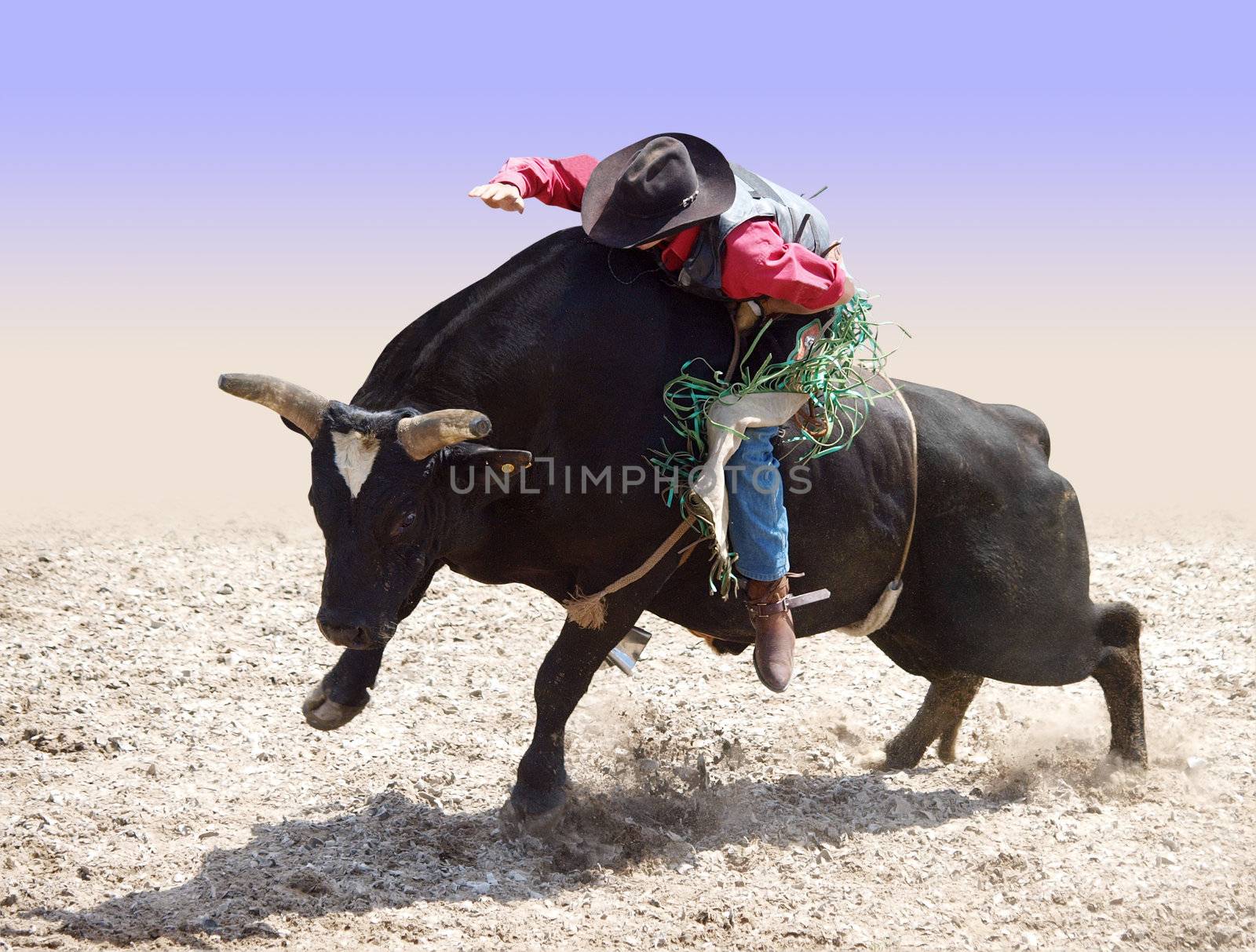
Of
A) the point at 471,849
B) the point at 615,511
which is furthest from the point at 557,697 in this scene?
the point at 615,511

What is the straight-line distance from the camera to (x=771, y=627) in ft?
16.5

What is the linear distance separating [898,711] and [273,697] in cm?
321

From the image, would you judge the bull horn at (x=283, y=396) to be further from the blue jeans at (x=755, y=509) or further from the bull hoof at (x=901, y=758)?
the bull hoof at (x=901, y=758)

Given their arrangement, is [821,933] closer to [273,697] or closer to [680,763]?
[680,763]

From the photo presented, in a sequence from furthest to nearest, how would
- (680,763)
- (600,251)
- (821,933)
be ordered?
(680,763) → (600,251) → (821,933)

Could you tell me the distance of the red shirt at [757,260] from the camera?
4660mm

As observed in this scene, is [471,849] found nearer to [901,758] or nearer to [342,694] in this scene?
[342,694]

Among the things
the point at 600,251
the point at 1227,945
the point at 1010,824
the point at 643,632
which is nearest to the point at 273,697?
the point at 643,632

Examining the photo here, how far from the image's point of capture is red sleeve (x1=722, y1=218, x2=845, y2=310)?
15.3 feet

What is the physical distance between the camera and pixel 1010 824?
5.46 metres

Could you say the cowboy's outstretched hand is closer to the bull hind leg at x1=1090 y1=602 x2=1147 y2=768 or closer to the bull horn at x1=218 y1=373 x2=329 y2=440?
the bull horn at x1=218 y1=373 x2=329 y2=440

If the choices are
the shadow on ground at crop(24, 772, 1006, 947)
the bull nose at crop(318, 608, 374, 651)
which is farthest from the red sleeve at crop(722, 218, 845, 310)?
the shadow on ground at crop(24, 772, 1006, 947)

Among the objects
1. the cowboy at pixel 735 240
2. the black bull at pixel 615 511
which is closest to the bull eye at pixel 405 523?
the black bull at pixel 615 511

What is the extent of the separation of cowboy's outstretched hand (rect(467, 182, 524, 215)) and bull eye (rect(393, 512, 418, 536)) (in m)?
1.12
